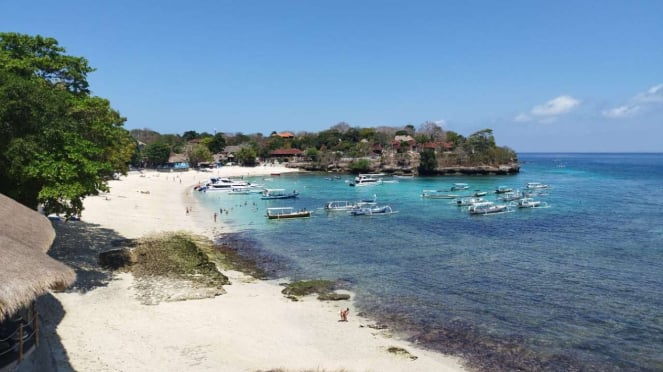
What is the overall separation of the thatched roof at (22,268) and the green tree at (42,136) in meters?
5.05

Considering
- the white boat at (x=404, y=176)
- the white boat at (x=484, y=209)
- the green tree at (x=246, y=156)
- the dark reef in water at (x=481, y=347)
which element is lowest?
the dark reef in water at (x=481, y=347)

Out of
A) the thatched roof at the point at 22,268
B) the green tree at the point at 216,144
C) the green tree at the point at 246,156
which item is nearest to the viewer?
the thatched roof at the point at 22,268

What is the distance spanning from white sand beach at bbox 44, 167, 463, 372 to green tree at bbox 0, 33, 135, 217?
4869 mm

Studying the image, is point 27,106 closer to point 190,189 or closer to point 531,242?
point 531,242

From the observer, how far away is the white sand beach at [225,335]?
47.0 ft

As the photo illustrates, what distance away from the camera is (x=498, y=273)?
26344 mm

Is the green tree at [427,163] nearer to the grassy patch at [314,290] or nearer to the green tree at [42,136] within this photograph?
the grassy patch at [314,290]

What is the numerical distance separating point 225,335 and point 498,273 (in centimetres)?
1691

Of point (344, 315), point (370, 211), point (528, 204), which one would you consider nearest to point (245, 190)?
point (370, 211)

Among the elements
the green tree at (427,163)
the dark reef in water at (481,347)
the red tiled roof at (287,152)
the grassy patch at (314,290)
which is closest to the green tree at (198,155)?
the red tiled roof at (287,152)

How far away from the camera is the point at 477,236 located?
125ft

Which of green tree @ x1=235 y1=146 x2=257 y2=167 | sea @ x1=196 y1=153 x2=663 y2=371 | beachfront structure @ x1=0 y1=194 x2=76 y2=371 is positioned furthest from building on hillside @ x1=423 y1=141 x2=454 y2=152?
beachfront structure @ x1=0 y1=194 x2=76 y2=371

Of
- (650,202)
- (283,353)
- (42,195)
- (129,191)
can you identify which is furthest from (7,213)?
(650,202)

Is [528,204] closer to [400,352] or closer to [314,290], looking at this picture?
[314,290]
